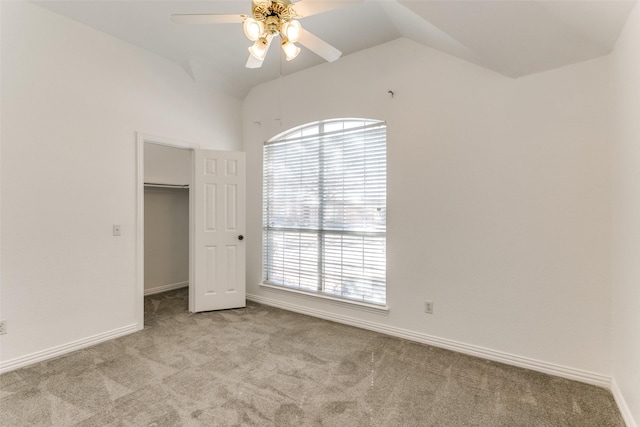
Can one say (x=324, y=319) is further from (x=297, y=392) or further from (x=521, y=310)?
(x=521, y=310)

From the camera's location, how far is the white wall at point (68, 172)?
7.88 feet

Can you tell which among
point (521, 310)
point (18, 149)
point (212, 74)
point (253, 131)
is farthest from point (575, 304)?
point (18, 149)

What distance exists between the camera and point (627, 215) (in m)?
1.83

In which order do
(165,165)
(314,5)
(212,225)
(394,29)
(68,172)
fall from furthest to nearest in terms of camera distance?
(165,165) → (212,225) → (394,29) → (68,172) → (314,5)

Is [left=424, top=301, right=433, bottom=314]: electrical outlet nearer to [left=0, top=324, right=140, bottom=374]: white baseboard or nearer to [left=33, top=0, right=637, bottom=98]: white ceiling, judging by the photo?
[left=33, top=0, right=637, bottom=98]: white ceiling

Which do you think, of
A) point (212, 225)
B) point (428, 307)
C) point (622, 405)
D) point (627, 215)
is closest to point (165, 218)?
point (212, 225)

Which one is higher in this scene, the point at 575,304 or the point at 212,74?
the point at 212,74

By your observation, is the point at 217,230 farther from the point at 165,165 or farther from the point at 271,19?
the point at 271,19

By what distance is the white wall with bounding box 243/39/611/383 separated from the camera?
2.21m

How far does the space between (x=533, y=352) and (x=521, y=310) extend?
329 millimetres

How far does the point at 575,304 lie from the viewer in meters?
2.25

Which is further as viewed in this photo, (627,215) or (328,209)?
(328,209)

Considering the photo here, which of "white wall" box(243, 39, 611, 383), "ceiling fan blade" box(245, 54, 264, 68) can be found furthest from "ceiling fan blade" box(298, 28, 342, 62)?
"white wall" box(243, 39, 611, 383)

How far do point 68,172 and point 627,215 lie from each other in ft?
13.9
